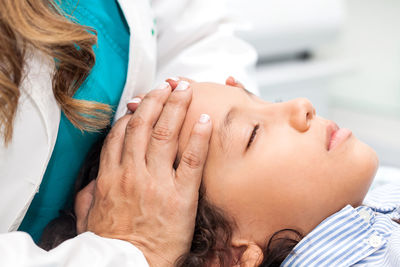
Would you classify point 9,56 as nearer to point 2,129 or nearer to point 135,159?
point 2,129

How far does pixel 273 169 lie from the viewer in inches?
25.1

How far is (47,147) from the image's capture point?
0.59 meters

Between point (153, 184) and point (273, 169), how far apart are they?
18 centimetres

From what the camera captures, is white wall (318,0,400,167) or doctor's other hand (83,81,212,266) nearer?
doctor's other hand (83,81,212,266)

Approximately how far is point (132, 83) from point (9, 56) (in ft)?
0.90

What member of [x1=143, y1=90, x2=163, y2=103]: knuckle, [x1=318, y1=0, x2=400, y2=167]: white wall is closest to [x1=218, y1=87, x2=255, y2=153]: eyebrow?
[x1=143, y1=90, x2=163, y2=103]: knuckle

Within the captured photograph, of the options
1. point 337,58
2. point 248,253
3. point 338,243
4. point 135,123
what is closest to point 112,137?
point 135,123

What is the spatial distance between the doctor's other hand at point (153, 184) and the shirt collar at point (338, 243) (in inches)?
6.8

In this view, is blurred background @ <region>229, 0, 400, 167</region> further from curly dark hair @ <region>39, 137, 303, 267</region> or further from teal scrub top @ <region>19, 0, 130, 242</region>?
curly dark hair @ <region>39, 137, 303, 267</region>

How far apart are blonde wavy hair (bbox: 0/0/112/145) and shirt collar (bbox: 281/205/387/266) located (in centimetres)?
36

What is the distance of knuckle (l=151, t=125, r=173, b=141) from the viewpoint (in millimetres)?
621

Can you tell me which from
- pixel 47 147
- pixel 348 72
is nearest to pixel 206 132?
pixel 47 147

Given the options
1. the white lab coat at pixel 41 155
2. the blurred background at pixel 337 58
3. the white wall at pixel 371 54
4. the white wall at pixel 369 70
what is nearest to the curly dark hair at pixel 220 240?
the white lab coat at pixel 41 155

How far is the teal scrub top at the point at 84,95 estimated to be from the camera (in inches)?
25.8
